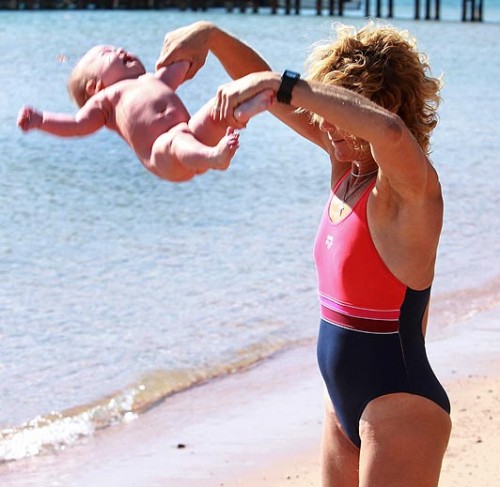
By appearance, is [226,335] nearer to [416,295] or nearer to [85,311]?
[85,311]

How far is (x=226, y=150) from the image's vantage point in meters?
2.89

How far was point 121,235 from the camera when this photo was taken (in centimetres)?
1148

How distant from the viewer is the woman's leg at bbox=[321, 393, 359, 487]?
3248 mm

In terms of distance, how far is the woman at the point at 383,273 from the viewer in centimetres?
304

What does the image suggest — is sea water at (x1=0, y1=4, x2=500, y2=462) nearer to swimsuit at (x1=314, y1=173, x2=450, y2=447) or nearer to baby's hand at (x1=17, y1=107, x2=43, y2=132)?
baby's hand at (x1=17, y1=107, x2=43, y2=132)

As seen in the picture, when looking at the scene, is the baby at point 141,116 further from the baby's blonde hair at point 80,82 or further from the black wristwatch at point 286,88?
the black wristwatch at point 286,88

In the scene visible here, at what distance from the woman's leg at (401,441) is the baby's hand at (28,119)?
1.21 meters

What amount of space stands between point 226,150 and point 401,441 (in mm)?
832

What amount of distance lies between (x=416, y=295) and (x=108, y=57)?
120 centimetres

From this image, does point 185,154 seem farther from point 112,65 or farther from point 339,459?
point 339,459

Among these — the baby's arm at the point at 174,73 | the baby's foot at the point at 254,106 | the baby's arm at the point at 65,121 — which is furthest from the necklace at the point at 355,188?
the baby's arm at the point at 65,121

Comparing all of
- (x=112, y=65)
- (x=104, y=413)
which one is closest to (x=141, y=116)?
(x=112, y=65)

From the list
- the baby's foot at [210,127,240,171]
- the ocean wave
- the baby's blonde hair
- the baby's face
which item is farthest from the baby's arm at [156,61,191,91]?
the ocean wave

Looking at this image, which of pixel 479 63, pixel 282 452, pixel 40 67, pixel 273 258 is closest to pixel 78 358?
pixel 282 452
